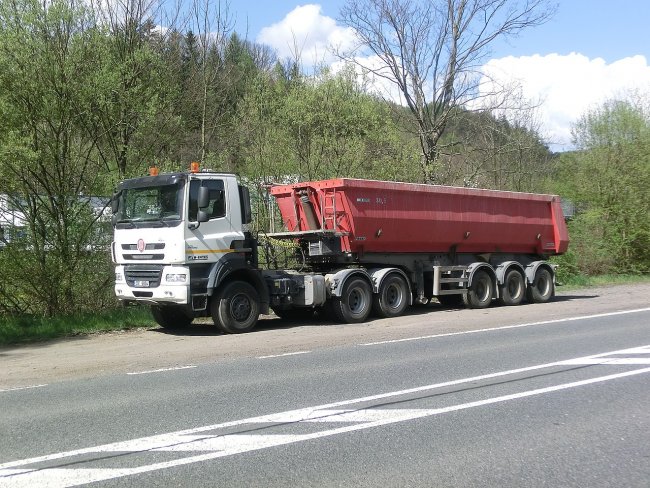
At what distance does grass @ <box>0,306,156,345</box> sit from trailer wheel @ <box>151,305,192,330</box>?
615 millimetres

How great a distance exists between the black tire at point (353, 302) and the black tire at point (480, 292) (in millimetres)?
3630

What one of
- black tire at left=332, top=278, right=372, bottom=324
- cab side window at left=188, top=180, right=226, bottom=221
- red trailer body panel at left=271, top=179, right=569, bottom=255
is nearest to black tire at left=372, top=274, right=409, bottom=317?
black tire at left=332, top=278, right=372, bottom=324

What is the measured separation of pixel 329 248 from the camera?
50.6 ft

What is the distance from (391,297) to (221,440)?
1077cm

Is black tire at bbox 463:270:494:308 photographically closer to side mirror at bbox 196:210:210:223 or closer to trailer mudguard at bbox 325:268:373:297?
trailer mudguard at bbox 325:268:373:297

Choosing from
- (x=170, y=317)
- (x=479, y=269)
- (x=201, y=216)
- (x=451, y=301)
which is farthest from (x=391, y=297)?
(x=201, y=216)

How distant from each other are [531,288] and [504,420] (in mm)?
13764

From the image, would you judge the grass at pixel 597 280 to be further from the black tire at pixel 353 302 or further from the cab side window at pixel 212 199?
the cab side window at pixel 212 199

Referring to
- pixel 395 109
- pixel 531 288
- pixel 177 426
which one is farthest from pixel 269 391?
pixel 395 109

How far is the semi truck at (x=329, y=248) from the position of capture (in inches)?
501

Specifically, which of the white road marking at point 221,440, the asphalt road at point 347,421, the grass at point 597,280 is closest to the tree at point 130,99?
the asphalt road at point 347,421

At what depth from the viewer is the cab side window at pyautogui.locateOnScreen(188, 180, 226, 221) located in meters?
12.6

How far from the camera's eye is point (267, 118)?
22.4 metres

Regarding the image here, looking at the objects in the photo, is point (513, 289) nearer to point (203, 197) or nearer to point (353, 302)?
point (353, 302)
